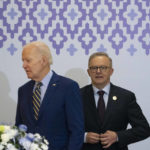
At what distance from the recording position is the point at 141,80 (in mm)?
3131

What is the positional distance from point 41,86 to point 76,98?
0.77 ft

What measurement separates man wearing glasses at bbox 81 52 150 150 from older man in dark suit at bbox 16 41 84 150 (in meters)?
0.31

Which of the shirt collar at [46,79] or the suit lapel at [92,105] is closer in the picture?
the shirt collar at [46,79]

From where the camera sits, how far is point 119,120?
7.98ft

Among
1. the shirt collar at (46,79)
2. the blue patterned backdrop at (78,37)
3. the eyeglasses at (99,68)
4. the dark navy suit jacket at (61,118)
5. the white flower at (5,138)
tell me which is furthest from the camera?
the blue patterned backdrop at (78,37)

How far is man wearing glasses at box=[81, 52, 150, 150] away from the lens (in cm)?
238

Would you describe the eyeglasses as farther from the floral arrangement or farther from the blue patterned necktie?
the floral arrangement

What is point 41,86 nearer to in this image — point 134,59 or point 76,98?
point 76,98

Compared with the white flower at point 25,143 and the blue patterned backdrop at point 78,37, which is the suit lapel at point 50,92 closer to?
the white flower at point 25,143

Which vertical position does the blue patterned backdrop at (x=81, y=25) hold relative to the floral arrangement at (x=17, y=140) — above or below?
above

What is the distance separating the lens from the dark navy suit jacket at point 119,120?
7.89 feet

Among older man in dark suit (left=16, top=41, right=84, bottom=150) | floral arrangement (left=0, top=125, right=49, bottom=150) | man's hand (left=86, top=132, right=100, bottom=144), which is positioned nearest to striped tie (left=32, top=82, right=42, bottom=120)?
older man in dark suit (left=16, top=41, right=84, bottom=150)

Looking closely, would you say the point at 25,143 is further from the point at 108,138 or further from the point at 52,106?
the point at 108,138

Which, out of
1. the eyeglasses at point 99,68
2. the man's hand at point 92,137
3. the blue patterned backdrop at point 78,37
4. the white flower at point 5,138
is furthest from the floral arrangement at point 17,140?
the blue patterned backdrop at point 78,37
